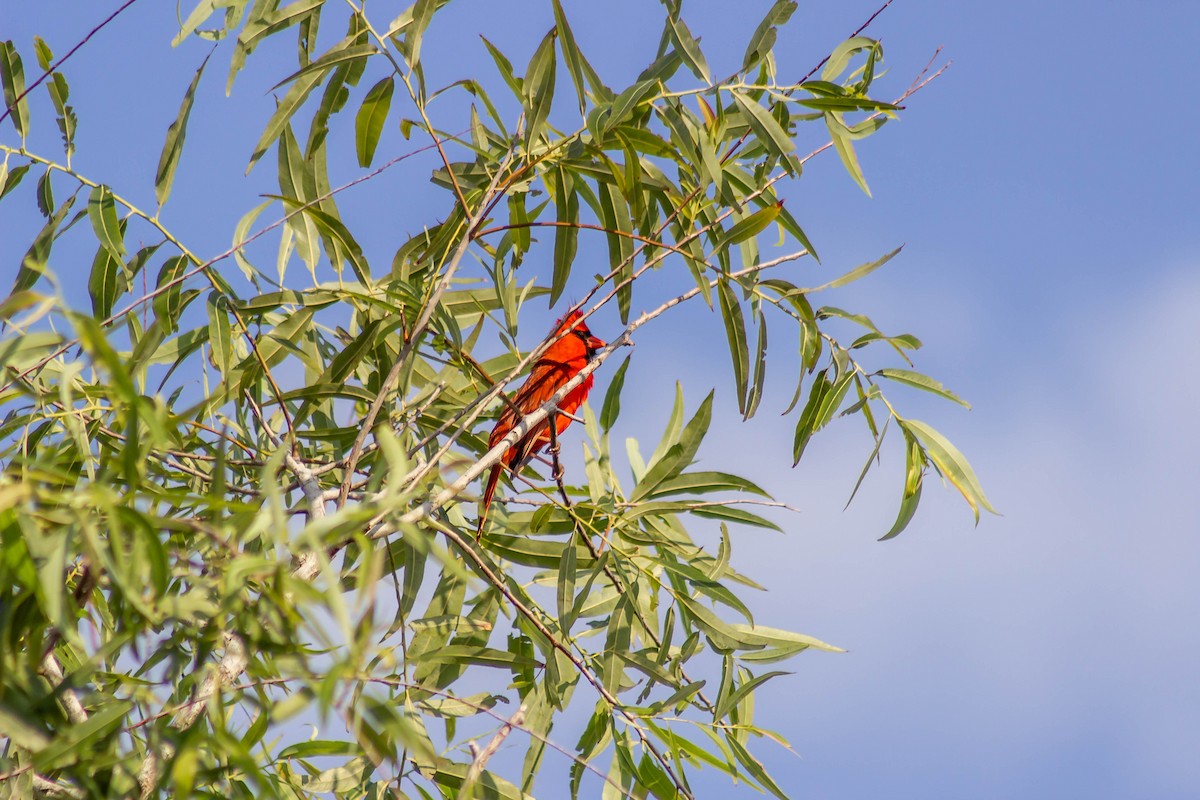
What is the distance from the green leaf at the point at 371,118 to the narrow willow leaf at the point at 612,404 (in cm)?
78

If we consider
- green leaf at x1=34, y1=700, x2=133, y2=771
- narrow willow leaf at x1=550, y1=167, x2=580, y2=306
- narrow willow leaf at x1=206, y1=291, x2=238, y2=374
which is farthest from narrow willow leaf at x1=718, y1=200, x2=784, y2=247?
green leaf at x1=34, y1=700, x2=133, y2=771

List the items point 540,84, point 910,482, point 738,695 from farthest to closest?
point 910,482, point 738,695, point 540,84

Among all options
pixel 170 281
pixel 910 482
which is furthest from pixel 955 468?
pixel 170 281

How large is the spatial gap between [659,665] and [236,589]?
1.38 m

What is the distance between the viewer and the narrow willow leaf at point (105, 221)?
219cm

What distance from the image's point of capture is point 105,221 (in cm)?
220

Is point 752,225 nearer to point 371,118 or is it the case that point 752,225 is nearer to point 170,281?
point 371,118

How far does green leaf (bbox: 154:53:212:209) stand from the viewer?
2111mm

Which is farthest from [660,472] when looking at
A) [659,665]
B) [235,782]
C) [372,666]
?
[235,782]

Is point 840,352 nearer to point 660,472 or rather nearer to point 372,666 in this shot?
point 660,472

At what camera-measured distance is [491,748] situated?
6.43 feet

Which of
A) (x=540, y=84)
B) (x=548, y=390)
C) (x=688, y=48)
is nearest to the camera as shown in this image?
(x=688, y=48)

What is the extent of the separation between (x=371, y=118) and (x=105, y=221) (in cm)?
55

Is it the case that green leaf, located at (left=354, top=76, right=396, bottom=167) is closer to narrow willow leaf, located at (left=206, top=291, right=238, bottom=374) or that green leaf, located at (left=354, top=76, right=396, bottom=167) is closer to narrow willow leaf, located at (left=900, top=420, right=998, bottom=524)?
narrow willow leaf, located at (left=206, top=291, right=238, bottom=374)
